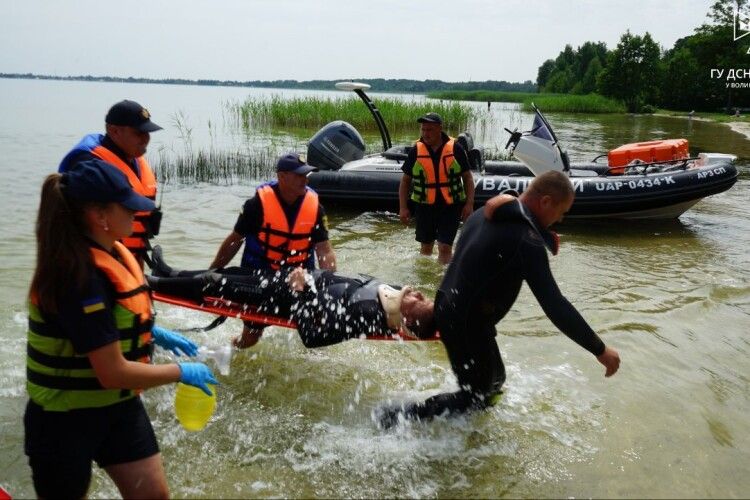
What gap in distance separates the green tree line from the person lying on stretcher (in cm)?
5025

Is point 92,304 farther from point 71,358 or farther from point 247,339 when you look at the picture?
point 247,339

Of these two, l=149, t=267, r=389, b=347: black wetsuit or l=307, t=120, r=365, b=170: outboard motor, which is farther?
l=307, t=120, r=365, b=170: outboard motor

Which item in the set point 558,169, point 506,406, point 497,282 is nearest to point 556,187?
point 497,282

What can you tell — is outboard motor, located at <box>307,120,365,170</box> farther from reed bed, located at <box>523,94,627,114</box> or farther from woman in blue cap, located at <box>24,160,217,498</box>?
reed bed, located at <box>523,94,627,114</box>

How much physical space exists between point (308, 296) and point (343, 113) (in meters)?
18.1

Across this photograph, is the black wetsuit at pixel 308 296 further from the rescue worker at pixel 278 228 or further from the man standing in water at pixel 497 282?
the man standing in water at pixel 497 282

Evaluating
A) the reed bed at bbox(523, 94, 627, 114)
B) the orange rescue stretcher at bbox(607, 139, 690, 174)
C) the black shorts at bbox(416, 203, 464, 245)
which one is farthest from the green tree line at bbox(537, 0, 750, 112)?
the black shorts at bbox(416, 203, 464, 245)

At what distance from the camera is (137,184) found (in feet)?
12.9

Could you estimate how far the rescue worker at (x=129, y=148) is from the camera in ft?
12.4

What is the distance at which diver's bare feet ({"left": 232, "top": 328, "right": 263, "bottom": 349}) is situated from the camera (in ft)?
14.8

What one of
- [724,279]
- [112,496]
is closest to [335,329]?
[112,496]

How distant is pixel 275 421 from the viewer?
3.81 metres

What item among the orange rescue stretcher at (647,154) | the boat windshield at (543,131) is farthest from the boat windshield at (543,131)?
the orange rescue stretcher at (647,154)

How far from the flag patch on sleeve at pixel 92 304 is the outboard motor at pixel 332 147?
27.5 feet
